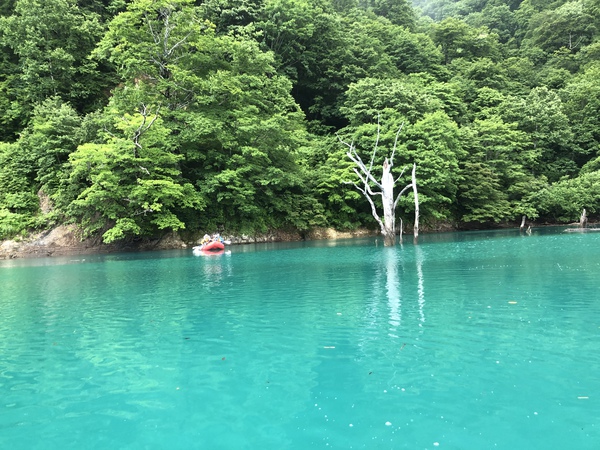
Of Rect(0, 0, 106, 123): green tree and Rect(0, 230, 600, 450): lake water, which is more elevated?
Rect(0, 0, 106, 123): green tree

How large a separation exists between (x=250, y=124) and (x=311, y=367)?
25521 mm

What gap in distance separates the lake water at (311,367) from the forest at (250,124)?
17971mm

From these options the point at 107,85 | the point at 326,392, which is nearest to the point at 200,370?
the point at 326,392

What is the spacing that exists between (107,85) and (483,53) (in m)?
47.8

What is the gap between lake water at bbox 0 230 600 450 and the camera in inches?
135

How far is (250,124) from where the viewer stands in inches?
1130

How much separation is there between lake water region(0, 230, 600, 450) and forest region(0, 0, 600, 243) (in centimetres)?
1797

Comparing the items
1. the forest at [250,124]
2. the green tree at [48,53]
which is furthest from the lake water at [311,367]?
the green tree at [48,53]

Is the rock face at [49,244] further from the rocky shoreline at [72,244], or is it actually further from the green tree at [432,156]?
the green tree at [432,156]

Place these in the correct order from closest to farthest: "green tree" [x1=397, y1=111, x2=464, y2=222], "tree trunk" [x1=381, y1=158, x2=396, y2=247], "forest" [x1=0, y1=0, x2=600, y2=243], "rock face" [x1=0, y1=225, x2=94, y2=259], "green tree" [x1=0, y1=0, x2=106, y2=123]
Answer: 1. "tree trunk" [x1=381, y1=158, x2=396, y2=247]
2. "rock face" [x1=0, y1=225, x2=94, y2=259]
3. "forest" [x1=0, y1=0, x2=600, y2=243]
4. "green tree" [x1=0, y1=0, x2=106, y2=123]
5. "green tree" [x1=397, y1=111, x2=464, y2=222]

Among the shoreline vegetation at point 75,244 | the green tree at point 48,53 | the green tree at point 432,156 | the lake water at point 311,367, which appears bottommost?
the lake water at point 311,367

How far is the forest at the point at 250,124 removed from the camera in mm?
26578

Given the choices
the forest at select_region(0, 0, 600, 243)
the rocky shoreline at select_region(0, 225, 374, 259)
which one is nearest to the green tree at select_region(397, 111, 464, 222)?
the forest at select_region(0, 0, 600, 243)

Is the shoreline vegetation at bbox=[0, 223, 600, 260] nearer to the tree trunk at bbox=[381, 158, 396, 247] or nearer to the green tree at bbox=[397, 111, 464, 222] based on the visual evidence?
the green tree at bbox=[397, 111, 464, 222]
